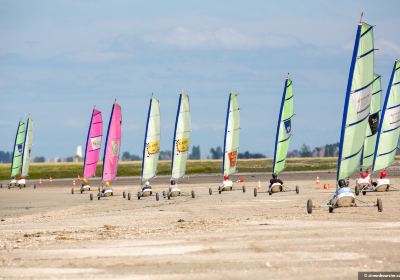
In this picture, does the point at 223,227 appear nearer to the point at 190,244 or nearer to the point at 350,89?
the point at 190,244

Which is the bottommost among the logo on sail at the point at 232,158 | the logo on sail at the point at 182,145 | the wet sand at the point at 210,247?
the wet sand at the point at 210,247

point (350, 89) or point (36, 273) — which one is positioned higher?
point (350, 89)

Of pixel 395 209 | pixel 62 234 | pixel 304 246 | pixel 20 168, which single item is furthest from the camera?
pixel 20 168

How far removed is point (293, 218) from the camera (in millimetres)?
28484

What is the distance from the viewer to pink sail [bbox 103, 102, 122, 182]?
6234 cm

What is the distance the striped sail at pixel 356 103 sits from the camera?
33531 millimetres

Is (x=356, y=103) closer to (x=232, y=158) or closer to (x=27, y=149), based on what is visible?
(x=232, y=158)

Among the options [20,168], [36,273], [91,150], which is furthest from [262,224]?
[20,168]

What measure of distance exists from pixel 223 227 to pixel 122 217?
8.71 metres

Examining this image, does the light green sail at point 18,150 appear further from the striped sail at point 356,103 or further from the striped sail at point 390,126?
the striped sail at point 356,103

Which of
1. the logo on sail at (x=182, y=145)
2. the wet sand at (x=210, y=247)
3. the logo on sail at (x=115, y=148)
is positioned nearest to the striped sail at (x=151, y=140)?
the logo on sail at (x=182, y=145)

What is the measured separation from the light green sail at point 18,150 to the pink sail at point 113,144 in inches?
1481

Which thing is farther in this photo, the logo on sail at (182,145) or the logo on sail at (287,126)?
the logo on sail at (182,145)

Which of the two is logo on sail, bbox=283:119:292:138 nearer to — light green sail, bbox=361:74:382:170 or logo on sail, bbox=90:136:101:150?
light green sail, bbox=361:74:382:170
